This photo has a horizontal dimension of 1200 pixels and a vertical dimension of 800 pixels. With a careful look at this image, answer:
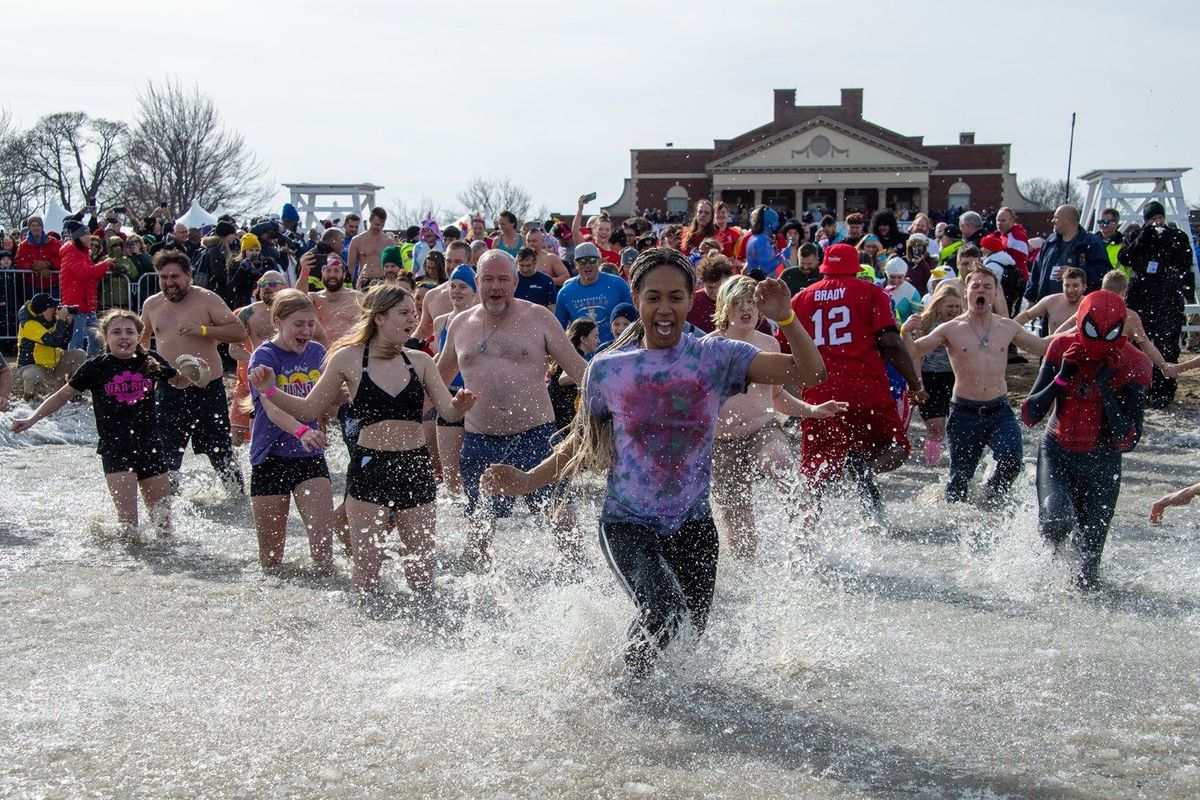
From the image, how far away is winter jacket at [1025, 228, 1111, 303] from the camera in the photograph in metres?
12.3

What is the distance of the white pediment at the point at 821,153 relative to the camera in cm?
6306

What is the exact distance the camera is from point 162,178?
46688mm

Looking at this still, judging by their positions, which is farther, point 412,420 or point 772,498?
point 772,498

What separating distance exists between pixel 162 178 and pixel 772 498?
43609mm

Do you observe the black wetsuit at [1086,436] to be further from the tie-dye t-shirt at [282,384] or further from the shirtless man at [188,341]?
the shirtless man at [188,341]

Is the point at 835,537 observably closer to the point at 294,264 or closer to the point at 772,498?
the point at 772,498

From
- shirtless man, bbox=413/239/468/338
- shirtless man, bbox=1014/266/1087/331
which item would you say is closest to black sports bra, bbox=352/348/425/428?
shirtless man, bbox=413/239/468/338

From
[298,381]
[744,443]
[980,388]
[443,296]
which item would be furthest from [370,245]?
[744,443]

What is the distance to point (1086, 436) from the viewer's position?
6316 millimetres

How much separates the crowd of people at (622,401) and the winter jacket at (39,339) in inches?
157

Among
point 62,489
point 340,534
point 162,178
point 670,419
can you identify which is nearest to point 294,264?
point 62,489

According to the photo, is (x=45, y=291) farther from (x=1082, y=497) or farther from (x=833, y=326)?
(x=1082, y=497)

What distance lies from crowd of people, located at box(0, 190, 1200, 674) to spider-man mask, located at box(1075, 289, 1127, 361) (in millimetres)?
11

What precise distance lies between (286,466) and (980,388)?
454 centimetres
